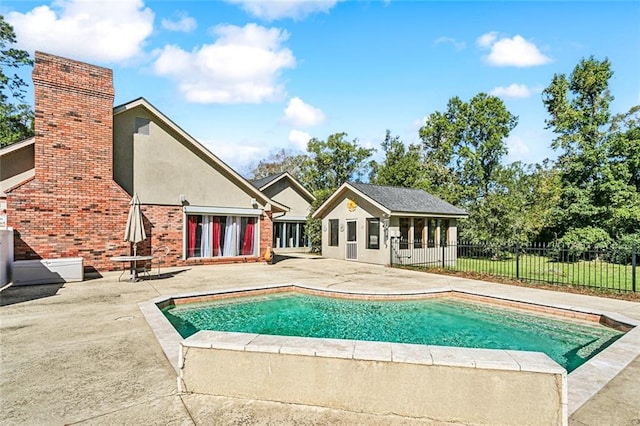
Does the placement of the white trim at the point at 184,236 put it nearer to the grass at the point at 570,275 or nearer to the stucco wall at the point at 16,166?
the stucco wall at the point at 16,166

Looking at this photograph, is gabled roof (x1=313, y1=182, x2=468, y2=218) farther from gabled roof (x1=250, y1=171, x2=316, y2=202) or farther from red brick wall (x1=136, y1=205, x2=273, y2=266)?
red brick wall (x1=136, y1=205, x2=273, y2=266)

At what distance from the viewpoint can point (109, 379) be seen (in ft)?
13.3

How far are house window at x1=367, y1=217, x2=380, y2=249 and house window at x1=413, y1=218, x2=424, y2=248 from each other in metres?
2.14

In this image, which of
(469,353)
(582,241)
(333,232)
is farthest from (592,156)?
(469,353)

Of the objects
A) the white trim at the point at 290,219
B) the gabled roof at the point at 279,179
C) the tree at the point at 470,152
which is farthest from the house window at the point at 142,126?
the tree at the point at 470,152

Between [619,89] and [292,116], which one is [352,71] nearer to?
[619,89]

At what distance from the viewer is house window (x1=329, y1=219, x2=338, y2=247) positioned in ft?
67.4

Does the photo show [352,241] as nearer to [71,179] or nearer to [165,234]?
[165,234]

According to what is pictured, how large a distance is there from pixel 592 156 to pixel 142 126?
2543 centimetres

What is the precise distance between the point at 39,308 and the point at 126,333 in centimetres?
332

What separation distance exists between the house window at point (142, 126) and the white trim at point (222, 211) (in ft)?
11.8

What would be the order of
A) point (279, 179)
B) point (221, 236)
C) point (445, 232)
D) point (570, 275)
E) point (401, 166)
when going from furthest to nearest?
point (401, 166) → point (279, 179) → point (445, 232) → point (221, 236) → point (570, 275)

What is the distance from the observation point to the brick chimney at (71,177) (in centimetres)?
1161

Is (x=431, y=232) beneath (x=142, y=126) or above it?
beneath
